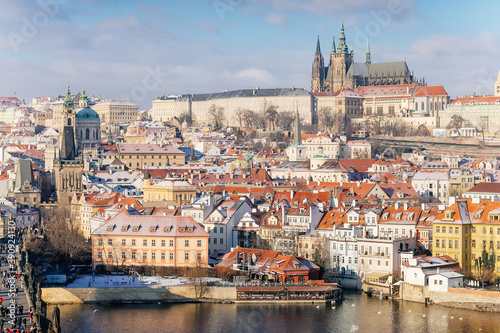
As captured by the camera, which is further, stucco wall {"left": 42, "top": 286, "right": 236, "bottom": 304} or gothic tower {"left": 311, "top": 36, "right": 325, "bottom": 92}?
gothic tower {"left": 311, "top": 36, "right": 325, "bottom": 92}

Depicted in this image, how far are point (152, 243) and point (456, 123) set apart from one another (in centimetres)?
9478

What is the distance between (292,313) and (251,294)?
107 inches

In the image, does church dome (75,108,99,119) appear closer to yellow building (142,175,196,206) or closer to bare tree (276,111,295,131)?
bare tree (276,111,295,131)

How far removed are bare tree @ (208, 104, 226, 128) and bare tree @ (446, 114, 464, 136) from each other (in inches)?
1525

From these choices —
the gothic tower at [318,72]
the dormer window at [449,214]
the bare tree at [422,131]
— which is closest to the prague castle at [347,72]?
the gothic tower at [318,72]

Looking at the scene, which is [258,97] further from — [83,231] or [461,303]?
[461,303]

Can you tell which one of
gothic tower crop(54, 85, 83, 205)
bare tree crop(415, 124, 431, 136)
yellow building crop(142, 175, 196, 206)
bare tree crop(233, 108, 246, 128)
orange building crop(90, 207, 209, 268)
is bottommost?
orange building crop(90, 207, 209, 268)

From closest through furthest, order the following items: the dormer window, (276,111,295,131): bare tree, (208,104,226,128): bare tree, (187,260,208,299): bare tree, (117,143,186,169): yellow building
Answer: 1. (187,260,208,299): bare tree
2. the dormer window
3. (117,143,186,169): yellow building
4. (276,111,295,131): bare tree
5. (208,104,226,128): bare tree

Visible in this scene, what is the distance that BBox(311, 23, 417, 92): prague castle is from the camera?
526ft

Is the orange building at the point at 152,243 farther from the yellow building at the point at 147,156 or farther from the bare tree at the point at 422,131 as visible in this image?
the bare tree at the point at 422,131

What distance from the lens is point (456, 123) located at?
134 metres

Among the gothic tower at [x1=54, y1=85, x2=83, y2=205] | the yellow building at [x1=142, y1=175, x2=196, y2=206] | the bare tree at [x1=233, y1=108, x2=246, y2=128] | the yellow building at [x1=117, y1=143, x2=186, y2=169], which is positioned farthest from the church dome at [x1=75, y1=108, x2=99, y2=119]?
the yellow building at [x1=142, y1=175, x2=196, y2=206]

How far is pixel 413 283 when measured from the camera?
42.2 metres

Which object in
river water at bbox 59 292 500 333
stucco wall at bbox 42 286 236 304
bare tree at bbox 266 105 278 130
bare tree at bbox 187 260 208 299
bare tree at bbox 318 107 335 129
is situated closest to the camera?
river water at bbox 59 292 500 333
